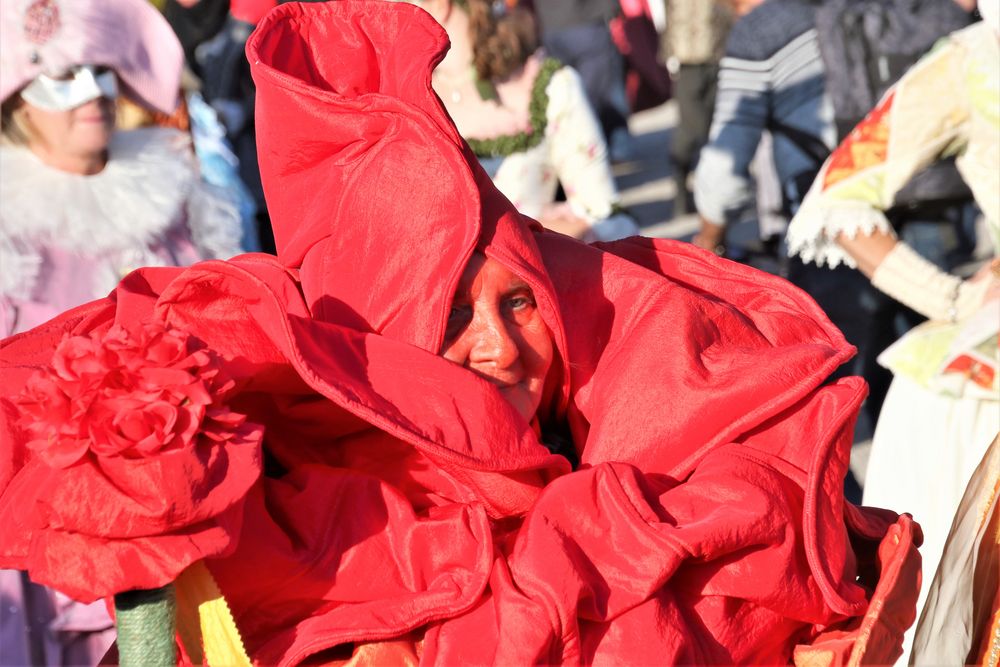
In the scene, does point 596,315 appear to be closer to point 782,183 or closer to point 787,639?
point 787,639

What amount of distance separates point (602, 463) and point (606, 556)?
5.1 inches

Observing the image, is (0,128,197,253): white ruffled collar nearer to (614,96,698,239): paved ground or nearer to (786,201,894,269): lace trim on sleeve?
(786,201,894,269): lace trim on sleeve

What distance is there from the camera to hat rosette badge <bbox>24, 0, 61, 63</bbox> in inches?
164

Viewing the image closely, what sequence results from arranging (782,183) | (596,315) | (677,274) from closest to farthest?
(596,315) < (677,274) < (782,183)

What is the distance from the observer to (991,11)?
357 cm

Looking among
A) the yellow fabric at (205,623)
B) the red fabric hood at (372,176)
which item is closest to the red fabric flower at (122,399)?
the yellow fabric at (205,623)

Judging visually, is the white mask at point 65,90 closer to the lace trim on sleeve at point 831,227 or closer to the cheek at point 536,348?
the lace trim on sleeve at point 831,227

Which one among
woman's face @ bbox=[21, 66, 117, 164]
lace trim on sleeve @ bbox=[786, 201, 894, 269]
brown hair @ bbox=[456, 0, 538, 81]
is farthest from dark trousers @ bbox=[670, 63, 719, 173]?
woman's face @ bbox=[21, 66, 117, 164]

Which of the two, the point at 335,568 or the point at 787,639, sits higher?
the point at 335,568

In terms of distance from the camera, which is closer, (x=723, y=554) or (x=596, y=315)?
(x=723, y=554)

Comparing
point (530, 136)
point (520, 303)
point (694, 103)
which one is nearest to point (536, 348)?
point (520, 303)

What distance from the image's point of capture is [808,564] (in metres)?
2.01

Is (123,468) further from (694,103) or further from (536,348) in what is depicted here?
(694,103)

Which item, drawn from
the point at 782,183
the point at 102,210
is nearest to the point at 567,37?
the point at 782,183
